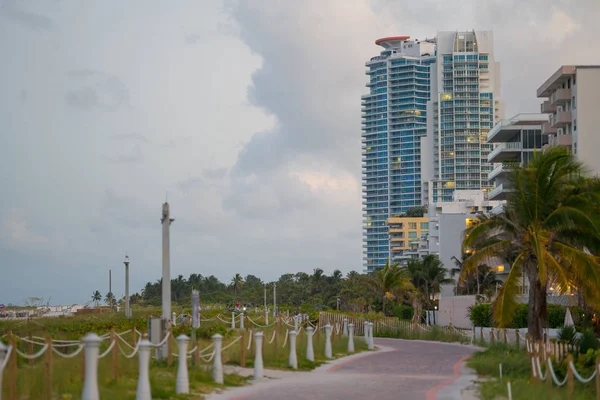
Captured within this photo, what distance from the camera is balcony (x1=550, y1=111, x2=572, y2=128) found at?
86812mm

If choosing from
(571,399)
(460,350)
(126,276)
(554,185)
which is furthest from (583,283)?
(126,276)

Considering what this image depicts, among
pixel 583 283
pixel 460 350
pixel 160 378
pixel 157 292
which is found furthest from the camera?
pixel 157 292

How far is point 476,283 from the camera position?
4247 inches

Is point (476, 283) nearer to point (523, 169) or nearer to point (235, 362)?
point (523, 169)

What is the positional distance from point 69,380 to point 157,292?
154 meters

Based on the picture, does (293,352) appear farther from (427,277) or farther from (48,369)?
(427,277)

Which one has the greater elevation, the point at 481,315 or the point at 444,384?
the point at 444,384

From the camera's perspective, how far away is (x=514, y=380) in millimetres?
21766

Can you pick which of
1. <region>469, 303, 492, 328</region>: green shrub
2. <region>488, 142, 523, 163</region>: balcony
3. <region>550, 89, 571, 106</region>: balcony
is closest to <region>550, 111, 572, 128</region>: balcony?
<region>550, 89, 571, 106</region>: balcony

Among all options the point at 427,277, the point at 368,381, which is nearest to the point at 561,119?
the point at 427,277

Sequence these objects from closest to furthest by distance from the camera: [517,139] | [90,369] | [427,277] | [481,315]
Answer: [90,369]
[481,315]
[427,277]
[517,139]

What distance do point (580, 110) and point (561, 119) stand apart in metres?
3.30

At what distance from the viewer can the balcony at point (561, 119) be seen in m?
86.8

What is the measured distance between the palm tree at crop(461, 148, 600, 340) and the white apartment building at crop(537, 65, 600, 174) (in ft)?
174
